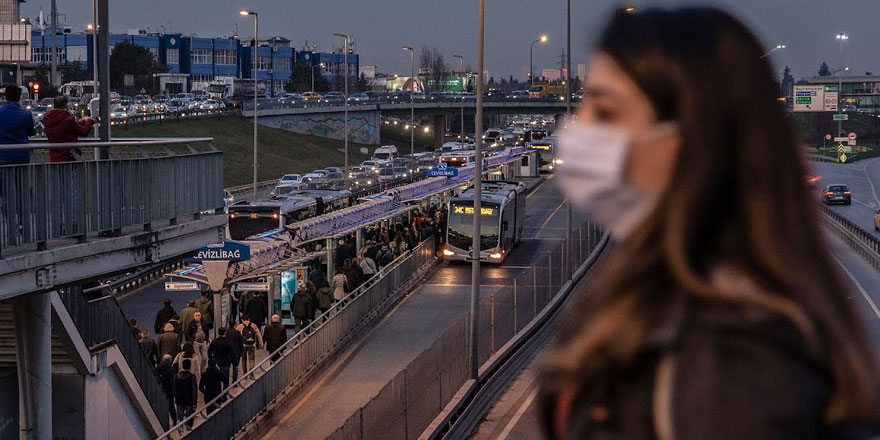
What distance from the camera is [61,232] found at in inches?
577

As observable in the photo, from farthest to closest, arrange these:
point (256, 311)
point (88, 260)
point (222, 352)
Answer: point (256, 311) < point (222, 352) < point (88, 260)

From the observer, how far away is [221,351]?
25.0m

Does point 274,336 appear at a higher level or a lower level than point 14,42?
lower

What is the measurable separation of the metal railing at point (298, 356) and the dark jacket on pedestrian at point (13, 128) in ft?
19.5

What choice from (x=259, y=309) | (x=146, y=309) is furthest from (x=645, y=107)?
(x=146, y=309)

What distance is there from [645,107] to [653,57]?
8 cm

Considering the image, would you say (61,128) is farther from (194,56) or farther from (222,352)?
(194,56)

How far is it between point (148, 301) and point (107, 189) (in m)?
25.4

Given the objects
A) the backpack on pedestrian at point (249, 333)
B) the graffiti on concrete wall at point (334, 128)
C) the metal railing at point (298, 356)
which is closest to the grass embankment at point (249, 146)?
the graffiti on concrete wall at point (334, 128)

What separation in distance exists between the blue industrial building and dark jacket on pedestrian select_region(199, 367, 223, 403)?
11603 centimetres

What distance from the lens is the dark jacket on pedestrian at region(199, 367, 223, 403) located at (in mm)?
23141

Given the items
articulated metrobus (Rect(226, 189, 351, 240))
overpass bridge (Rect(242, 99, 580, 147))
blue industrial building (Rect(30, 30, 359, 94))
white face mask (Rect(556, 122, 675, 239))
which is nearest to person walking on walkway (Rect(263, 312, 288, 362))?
articulated metrobus (Rect(226, 189, 351, 240))

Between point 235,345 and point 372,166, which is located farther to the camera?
point 372,166

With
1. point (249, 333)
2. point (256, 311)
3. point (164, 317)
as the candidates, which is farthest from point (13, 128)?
point (256, 311)
